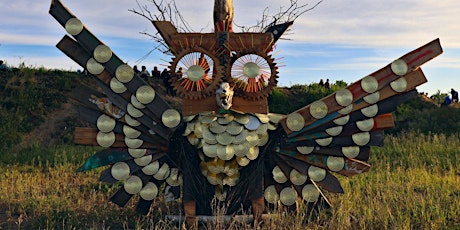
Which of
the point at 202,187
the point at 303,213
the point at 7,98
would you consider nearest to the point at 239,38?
the point at 202,187

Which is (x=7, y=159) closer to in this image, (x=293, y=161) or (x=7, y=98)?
(x=7, y=98)

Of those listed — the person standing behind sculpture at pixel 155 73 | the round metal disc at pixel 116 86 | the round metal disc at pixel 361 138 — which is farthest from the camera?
the person standing behind sculpture at pixel 155 73

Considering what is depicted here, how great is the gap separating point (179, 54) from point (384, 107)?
2319 mm

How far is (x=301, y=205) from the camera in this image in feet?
18.9

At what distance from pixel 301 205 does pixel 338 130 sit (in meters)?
1.09

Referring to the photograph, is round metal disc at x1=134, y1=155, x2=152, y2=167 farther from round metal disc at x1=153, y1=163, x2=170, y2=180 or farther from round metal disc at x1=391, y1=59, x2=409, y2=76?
round metal disc at x1=391, y1=59, x2=409, y2=76

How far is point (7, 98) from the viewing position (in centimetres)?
1628

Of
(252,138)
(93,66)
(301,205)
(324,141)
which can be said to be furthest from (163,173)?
(324,141)

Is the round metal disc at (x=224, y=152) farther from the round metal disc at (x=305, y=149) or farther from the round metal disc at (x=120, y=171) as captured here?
the round metal disc at (x=120, y=171)

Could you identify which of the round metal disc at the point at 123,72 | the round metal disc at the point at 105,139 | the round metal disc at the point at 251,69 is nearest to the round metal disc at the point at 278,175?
the round metal disc at the point at 251,69

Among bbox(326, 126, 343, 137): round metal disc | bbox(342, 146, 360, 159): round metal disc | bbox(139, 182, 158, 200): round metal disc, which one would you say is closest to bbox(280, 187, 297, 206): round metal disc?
bbox(342, 146, 360, 159): round metal disc

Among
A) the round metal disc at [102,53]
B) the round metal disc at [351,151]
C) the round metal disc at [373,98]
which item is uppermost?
the round metal disc at [102,53]

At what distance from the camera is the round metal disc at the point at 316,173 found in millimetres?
5391

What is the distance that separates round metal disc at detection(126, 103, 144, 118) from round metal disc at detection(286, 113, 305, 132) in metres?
1.59
